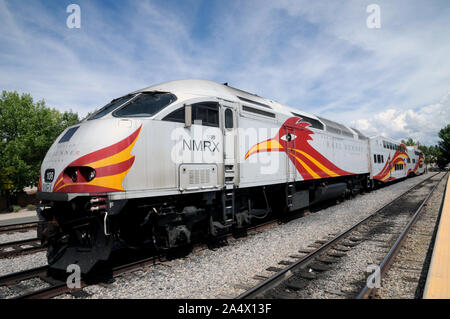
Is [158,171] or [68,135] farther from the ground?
[68,135]

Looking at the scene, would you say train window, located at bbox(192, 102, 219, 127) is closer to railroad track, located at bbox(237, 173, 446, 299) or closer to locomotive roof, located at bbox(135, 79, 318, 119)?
locomotive roof, located at bbox(135, 79, 318, 119)

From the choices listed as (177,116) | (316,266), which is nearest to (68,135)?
(177,116)

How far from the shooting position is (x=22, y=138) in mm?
20594

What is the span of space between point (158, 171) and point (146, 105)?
4.63 ft

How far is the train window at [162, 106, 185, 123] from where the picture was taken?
5691 mm

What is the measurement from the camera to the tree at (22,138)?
1955 cm

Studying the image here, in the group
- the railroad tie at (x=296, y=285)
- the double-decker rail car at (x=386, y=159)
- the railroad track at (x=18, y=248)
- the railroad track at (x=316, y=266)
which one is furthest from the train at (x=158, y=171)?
the double-decker rail car at (x=386, y=159)

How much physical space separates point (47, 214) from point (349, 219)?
944 centimetres

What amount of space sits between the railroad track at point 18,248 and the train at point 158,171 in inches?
102

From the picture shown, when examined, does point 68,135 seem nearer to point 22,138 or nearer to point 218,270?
point 218,270

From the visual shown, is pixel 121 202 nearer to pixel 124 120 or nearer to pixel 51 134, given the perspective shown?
pixel 124 120

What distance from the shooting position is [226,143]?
6.86 meters

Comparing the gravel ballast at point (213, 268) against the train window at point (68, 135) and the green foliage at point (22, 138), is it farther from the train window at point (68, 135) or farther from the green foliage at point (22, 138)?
the green foliage at point (22, 138)
